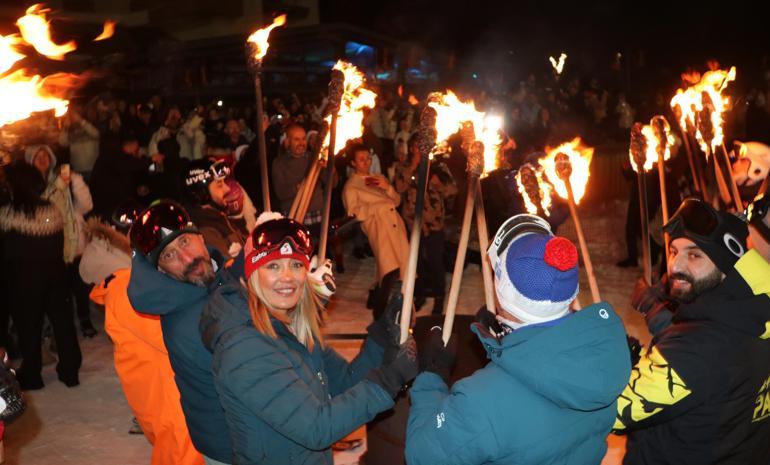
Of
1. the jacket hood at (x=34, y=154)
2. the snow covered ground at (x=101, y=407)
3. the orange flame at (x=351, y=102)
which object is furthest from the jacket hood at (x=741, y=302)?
the jacket hood at (x=34, y=154)

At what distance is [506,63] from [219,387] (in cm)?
2458

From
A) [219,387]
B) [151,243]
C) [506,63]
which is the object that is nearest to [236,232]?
[151,243]

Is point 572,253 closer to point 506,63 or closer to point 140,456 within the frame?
point 140,456

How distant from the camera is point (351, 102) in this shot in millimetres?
4918

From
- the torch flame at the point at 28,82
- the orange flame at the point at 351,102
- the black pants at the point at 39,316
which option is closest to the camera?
the torch flame at the point at 28,82

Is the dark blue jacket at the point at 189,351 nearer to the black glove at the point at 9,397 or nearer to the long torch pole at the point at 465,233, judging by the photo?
the black glove at the point at 9,397

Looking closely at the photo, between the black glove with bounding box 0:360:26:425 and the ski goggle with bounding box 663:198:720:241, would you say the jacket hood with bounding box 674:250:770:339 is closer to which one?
the ski goggle with bounding box 663:198:720:241

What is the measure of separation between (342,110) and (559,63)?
19.5 metres

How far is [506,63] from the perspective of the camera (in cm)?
2573

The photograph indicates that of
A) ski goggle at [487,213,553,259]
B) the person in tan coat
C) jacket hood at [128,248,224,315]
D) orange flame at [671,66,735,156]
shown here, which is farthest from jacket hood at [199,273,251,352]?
the person in tan coat

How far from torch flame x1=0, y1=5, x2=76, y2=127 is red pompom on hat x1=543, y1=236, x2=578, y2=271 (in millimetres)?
2917

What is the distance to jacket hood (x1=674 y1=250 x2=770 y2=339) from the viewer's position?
9.22 ft

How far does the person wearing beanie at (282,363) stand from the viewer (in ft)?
8.29

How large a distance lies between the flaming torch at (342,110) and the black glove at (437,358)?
1.33 m
